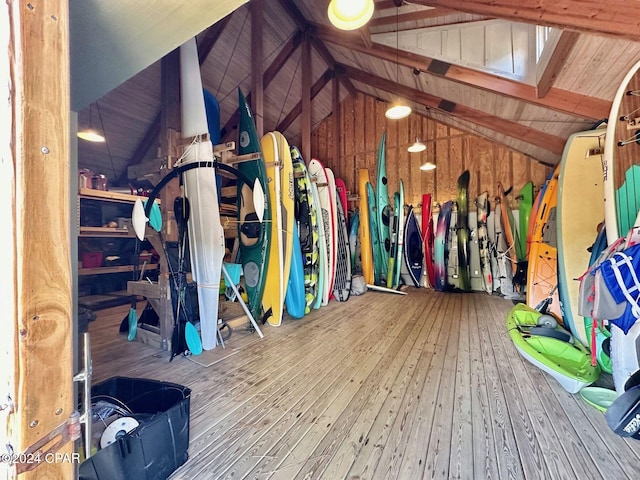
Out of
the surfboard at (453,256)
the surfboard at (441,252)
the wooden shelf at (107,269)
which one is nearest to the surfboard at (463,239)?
the surfboard at (453,256)

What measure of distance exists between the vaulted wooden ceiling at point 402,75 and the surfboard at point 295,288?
8.41 ft

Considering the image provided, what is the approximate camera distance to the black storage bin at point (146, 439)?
0.90 m

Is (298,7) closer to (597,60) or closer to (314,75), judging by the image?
(314,75)

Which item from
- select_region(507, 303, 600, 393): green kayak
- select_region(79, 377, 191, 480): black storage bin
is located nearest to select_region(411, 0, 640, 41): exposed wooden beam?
select_region(507, 303, 600, 393): green kayak

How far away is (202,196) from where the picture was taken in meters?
2.37

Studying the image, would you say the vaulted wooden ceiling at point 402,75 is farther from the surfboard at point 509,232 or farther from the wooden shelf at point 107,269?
the wooden shelf at point 107,269

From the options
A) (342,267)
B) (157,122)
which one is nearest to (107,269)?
(157,122)

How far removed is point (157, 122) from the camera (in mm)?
4629

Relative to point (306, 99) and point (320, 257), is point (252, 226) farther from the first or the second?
point (306, 99)

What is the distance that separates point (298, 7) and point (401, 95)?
92.1 inches

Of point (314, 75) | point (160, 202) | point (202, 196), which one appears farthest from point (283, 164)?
point (314, 75)

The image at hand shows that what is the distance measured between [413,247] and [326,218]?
2.21 m

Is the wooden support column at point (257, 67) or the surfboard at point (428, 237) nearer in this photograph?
the wooden support column at point (257, 67)

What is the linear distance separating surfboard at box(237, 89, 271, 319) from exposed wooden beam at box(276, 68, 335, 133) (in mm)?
3390
